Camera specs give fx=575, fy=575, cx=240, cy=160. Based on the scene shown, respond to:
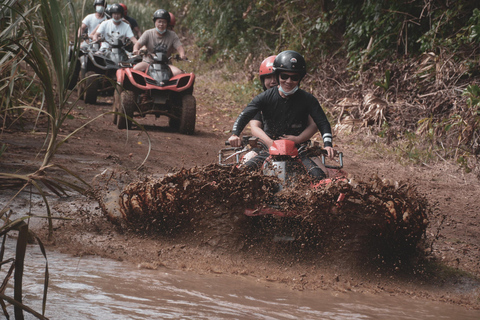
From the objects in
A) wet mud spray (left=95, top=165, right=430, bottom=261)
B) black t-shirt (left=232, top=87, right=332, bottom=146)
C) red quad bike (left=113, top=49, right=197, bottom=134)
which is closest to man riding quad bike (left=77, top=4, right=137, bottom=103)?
red quad bike (left=113, top=49, right=197, bottom=134)

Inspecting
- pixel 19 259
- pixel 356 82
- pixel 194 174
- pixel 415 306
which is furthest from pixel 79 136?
pixel 19 259

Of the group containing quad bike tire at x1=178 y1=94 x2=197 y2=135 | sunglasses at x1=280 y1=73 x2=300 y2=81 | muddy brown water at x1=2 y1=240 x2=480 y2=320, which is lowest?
muddy brown water at x1=2 y1=240 x2=480 y2=320

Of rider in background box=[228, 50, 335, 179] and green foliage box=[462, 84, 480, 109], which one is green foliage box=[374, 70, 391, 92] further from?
Answer: rider in background box=[228, 50, 335, 179]

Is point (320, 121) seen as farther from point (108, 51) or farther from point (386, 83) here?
point (108, 51)

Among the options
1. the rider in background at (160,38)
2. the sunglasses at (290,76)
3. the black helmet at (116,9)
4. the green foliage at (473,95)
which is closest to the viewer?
the sunglasses at (290,76)

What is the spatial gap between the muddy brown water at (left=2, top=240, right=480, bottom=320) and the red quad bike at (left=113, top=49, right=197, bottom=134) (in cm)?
591

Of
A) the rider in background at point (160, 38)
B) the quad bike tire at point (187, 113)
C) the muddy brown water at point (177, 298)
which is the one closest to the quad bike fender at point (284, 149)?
the muddy brown water at point (177, 298)

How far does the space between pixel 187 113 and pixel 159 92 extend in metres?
0.63

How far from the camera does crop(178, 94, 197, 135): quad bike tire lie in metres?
10.2

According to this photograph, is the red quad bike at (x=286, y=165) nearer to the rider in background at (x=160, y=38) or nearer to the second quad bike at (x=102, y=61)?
the rider in background at (x=160, y=38)

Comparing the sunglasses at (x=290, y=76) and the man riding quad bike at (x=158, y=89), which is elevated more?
the man riding quad bike at (x=158, y=89)

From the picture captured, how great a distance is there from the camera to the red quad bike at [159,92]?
32.8ft

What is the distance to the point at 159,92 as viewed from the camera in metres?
10.1

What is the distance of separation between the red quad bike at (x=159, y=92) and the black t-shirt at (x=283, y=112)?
179 inches
